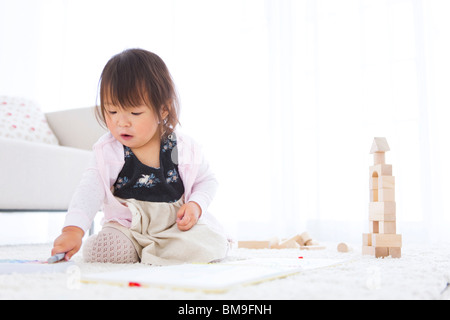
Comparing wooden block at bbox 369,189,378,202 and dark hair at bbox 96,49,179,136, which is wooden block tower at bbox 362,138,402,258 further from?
dark hair at bbox 96,49,179,136

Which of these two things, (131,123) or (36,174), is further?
(36,174)

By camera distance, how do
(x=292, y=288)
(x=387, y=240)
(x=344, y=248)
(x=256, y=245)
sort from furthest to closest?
Answer: (x=256, y=245), (x=344, y=248), (x=387, y=240), (x=292, y=288)

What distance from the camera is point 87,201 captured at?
3.10 feet

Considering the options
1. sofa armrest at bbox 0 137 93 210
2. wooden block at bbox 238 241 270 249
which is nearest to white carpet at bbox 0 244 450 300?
wooden block at bbox 238 241 270 249

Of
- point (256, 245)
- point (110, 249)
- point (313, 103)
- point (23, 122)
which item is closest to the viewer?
point (110, 249)

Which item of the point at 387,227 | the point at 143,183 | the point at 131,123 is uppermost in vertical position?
Result: the point at 131,123

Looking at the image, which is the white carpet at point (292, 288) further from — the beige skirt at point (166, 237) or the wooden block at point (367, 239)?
the wooden block at point (367, 239)

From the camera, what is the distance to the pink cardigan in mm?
935

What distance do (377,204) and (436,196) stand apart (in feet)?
3.02

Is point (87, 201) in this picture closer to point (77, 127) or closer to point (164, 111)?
point (164, 111)

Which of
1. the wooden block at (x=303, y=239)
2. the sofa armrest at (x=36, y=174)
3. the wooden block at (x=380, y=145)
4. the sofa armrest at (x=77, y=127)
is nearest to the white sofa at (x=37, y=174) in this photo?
the sofa armrest at (x=36, y=174)

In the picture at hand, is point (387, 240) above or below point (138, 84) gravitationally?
below

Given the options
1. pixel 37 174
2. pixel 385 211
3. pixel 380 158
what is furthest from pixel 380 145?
pixel 37 174

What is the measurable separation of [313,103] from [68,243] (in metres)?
1.59
